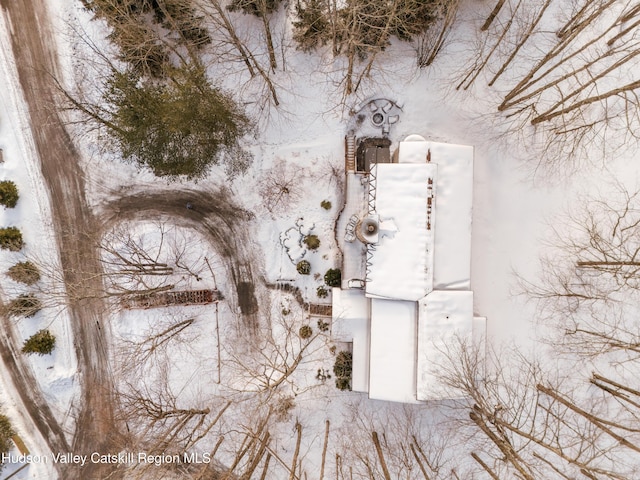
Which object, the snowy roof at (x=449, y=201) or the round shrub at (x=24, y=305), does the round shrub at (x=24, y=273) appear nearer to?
the round shrub at (x=24, y=305)

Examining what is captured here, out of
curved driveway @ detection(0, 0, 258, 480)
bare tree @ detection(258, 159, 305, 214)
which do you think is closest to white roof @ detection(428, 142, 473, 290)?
bare tree @ detection(258, 159, 305, 214)

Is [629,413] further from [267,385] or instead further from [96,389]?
[96,389]

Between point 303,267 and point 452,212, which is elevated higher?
point 452,212

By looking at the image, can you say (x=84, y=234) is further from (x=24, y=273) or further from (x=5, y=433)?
(x=5, y=433)

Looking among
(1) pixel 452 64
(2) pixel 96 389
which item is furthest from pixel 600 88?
(2) pixel 96 389

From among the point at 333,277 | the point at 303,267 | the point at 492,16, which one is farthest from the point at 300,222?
the point at 492,16
